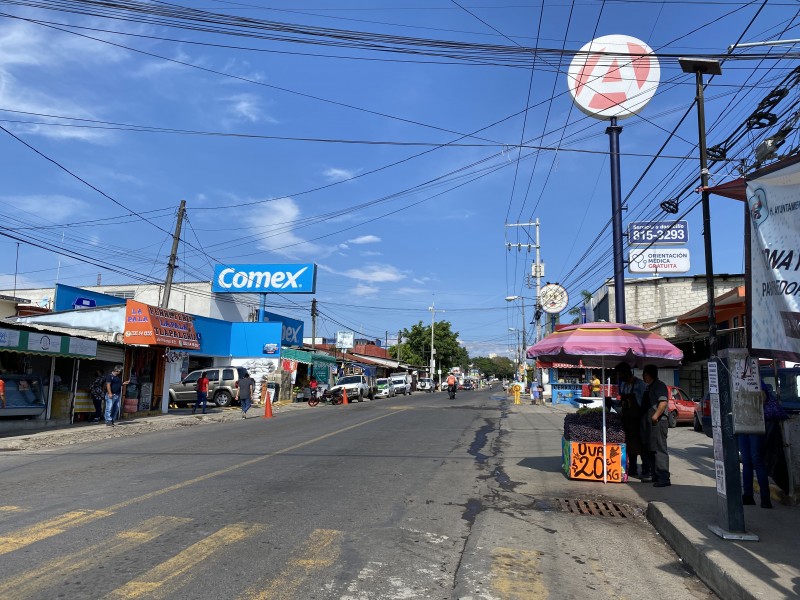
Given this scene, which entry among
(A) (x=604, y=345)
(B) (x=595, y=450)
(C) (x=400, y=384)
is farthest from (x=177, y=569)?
(C) (x=400, y=384)

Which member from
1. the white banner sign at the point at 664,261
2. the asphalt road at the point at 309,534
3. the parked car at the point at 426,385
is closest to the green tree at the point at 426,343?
the parked car at the point at 426,385

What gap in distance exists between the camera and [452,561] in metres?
5.22

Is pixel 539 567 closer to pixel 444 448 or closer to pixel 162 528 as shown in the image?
pixel 162 528

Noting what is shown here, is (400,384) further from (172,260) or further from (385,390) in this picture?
(172,260)

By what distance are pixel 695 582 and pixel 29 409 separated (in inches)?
704

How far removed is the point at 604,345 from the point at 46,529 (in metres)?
7.26

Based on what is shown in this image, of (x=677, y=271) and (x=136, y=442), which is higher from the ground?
(x=677, y=271)

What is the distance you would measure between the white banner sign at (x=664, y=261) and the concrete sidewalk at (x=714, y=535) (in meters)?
24.2

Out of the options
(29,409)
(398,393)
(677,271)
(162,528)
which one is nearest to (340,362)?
(398,393)

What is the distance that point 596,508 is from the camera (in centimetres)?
758

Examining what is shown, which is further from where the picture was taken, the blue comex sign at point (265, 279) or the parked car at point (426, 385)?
the parked car at point (426, 385)

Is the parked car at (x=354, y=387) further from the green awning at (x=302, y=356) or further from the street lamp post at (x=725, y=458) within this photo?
the street lamp post at (x=725, y=458)

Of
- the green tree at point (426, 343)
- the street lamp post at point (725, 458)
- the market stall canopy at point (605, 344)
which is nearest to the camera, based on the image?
the street lamp post at point (725, 458)

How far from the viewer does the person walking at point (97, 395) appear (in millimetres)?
19250
